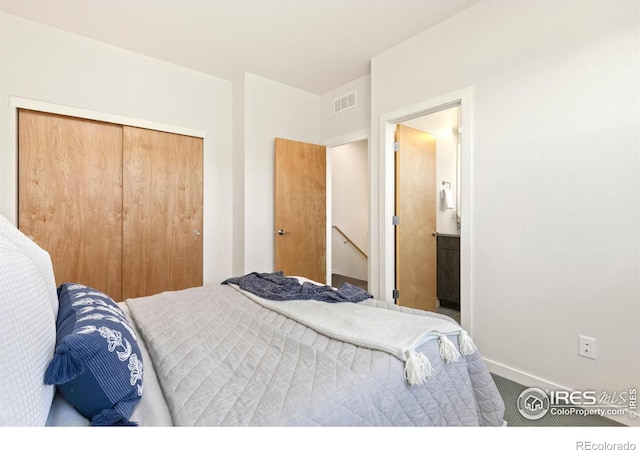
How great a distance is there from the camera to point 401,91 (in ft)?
9.25

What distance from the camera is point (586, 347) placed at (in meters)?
1.77

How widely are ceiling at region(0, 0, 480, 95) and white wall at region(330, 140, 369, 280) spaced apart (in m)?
2.27

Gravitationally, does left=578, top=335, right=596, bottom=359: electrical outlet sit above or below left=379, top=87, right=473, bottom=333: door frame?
below

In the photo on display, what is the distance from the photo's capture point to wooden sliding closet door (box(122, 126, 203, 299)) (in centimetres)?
303

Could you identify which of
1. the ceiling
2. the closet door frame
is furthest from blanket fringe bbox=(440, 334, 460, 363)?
the closet door frame

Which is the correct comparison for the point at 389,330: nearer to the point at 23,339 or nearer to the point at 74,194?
the point at 23,339

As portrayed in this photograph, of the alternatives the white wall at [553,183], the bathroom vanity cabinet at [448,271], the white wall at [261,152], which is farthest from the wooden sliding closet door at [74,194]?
the bathroom vanity cabinet at [448,271]

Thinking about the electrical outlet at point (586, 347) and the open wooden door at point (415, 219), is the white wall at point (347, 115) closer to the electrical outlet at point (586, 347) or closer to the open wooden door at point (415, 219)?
the open wooden door at point (415, 219)

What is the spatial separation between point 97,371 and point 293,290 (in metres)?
1.19

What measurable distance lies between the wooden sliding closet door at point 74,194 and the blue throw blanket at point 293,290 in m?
1.58

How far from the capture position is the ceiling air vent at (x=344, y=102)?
3.64 m

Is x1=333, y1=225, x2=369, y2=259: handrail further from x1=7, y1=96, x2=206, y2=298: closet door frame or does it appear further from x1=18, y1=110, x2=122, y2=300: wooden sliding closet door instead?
x1=18, y1=110, x2=122, y2=300: wooden sliding closet door

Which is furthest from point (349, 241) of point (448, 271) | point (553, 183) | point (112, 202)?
Result: point (553, 183)
